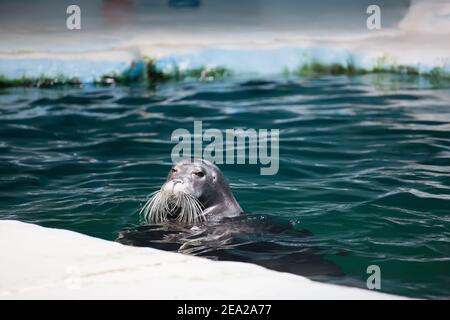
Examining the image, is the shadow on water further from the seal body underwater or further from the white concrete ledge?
the white concrete ledge

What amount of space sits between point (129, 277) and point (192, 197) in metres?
2.13

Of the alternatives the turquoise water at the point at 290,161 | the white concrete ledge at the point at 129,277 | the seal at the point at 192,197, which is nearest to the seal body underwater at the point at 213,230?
the seal at the point at 192,197

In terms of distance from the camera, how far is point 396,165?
8195 mm

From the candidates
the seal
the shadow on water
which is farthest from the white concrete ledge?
the seal

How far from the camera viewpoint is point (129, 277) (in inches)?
138

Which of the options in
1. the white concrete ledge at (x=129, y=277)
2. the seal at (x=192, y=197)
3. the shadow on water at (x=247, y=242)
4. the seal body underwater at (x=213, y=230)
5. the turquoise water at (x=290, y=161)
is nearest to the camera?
the white concrete ledge at (x=129, y=277)

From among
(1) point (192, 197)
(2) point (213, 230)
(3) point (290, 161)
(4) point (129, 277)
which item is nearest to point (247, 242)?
(2) point (213, 230)

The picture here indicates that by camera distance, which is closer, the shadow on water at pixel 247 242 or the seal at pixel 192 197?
the shadow on water at pixel 247 242

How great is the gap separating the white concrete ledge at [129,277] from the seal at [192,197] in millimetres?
1431

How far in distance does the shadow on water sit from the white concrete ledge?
1019 mm

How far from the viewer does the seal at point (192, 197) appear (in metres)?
5.52

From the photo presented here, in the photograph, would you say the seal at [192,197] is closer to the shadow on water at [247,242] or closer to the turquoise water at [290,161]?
the shadow on water at [247,242]
